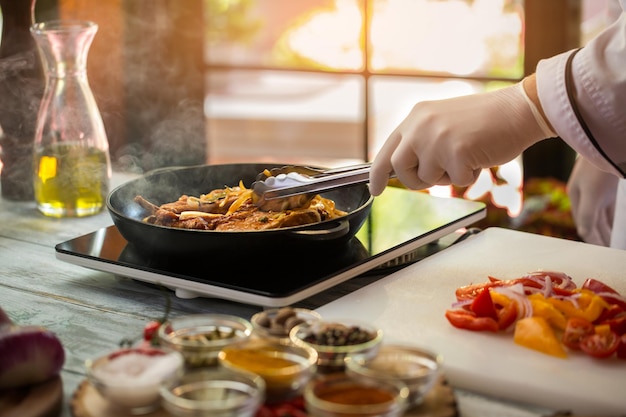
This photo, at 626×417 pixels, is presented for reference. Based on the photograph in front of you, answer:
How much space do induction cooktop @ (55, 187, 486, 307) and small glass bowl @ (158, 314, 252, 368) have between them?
0.75 feet

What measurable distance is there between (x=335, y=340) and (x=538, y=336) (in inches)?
13.5

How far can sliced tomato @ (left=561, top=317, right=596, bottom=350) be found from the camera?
4.21 ft

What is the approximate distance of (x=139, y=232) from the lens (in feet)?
5.13

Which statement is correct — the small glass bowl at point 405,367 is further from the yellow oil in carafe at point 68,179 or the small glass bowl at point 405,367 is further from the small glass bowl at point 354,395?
the yellow oil in carafe at point 68,179

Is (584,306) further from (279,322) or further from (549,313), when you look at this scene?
(279,322)

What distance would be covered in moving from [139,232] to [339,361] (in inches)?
23.3

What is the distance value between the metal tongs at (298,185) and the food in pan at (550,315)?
1.12 feet

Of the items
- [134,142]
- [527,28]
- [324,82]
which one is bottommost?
[134,142]

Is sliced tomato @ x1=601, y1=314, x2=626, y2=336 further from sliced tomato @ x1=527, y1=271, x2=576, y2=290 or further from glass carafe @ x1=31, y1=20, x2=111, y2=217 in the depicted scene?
glass carafe @ x1=31, y1=20, x2=111, y2=217

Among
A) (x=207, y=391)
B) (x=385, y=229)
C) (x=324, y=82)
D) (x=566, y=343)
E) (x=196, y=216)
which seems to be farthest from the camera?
(x=324, y=82)

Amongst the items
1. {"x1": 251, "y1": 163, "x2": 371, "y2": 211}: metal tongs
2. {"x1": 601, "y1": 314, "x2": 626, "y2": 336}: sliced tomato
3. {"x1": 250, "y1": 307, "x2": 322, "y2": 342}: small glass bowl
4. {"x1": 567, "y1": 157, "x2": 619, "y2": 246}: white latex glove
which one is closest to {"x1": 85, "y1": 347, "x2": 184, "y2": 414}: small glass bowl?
{"x1": 250, "y1": 307, "x2": 322, "y2": 342}: small glass bowl

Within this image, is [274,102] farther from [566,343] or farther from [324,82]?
[566,343]

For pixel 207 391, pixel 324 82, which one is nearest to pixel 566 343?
pixel 207 391

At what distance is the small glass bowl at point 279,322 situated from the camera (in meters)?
1.17
